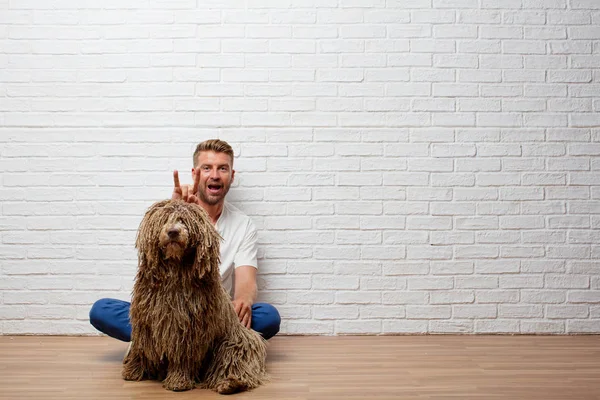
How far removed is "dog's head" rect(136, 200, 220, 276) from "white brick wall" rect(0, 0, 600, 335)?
1.04 m

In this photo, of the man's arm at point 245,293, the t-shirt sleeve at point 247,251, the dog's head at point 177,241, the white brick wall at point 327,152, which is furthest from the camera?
the white brick wall at point 327,152

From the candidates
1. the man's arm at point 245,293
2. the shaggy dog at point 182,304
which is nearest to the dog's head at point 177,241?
the shaggy dog at point 182,304

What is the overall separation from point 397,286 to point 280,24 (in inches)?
61.8

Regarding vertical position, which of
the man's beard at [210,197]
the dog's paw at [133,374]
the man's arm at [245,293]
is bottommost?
the dog's paw at [133,374]

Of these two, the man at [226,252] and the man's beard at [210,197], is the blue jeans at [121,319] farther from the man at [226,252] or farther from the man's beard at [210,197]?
the man's beard at [210,197]

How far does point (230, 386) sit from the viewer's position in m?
2.02

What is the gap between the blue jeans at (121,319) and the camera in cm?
251

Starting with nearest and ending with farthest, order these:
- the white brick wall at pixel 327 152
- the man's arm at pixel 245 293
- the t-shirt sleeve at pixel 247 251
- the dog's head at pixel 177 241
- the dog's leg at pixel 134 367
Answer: the dog's head at pixel 177 241 → the dog's leg at pixel 134 367 → the man's arm at pixel 245 293 → the t-shirt sleeve at pixel 247 251 → the white brick wall at pixel 327 152

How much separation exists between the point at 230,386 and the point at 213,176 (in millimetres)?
1077

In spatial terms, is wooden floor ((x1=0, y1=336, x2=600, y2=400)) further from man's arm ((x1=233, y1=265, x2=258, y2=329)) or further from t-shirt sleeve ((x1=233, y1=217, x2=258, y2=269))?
t-shirt sleeve ((x1=233, y1=217, x2=258, y2=269))

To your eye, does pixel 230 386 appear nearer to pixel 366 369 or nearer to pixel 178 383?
pixel 178 383

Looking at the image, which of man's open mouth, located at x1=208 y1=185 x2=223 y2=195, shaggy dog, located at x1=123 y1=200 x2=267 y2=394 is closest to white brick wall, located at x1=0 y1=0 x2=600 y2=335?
man's open mouth, located at x1=208 y1=185 x2=223 y2=195

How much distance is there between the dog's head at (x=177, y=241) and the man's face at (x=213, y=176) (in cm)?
67

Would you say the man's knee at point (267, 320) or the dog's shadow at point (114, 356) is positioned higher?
the man's knee at point (267, 320)
